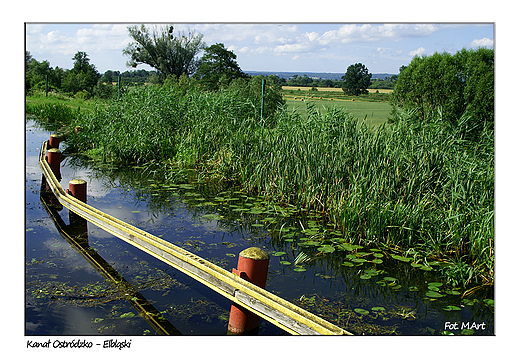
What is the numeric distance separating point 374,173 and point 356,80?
781cm

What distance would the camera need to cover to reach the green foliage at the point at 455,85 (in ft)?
28.2

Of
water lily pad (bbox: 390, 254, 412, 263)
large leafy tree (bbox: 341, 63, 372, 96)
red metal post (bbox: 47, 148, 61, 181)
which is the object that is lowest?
water lily pad (bbox: 390, 254, 412, 263)

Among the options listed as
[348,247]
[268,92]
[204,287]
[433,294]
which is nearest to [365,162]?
[348,247]

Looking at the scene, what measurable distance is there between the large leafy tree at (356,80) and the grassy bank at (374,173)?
4433 millimetres

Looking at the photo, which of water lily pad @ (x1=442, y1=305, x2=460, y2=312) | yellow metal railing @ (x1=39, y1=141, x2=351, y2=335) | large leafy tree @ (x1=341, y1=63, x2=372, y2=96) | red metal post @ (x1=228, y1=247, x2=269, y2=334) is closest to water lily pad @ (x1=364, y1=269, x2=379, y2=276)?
water lily pad @ (x1=442, y1=305, x2=460, y2=312)

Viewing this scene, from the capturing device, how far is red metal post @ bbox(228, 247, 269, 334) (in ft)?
9.74

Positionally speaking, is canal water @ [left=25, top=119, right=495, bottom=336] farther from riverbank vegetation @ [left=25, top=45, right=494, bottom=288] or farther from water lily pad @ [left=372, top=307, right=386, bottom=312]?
riverbank vegetation @ [left=25, top=45, right=494, bottom=288]

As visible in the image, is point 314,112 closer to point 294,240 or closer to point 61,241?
point 294,240

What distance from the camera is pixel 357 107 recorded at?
13.6 metres

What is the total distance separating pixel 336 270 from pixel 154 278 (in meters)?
1.87


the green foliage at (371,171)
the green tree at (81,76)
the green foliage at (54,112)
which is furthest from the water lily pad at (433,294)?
the green tree at (81,76)

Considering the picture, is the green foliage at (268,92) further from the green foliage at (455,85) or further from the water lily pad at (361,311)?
the water lily pad at (361,311)

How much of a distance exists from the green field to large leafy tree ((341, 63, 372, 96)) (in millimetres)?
380

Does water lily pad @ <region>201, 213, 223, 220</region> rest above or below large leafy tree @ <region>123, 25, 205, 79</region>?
below
